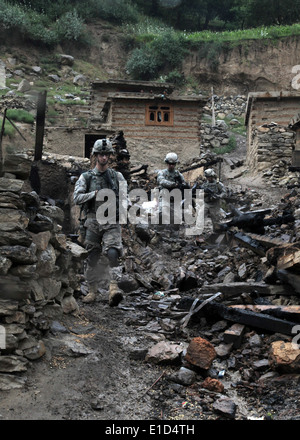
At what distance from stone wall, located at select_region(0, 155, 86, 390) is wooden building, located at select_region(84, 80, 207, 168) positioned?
16.9 meters

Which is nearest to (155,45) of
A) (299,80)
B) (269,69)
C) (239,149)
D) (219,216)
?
(269,69)

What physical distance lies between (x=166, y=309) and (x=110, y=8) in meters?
45.1

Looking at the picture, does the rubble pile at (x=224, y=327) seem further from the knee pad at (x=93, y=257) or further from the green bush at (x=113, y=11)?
the green bush at (x=113, y=11)

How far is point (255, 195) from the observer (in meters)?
13.8

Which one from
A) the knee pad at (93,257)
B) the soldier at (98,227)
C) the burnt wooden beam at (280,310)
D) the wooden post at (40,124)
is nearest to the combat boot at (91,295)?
the soldier at (98,227)

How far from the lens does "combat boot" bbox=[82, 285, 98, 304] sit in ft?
17.6

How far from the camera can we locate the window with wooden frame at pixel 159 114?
2073cm

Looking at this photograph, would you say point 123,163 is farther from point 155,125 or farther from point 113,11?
point 113,11

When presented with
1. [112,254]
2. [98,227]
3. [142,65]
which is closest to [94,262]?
[112,254]

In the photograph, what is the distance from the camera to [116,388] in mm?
3221

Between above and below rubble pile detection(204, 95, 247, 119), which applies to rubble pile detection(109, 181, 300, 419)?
below

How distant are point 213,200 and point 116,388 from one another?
7.88 metres

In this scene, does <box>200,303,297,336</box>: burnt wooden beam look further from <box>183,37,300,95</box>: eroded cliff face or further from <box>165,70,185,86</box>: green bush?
<box>183,37,300,95</box>: eroded cliff face

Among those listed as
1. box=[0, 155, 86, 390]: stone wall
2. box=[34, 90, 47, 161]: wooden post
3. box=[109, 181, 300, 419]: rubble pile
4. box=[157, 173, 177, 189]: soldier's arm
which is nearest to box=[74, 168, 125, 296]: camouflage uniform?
box=[109, 181, 300, 419]: rubble pile
